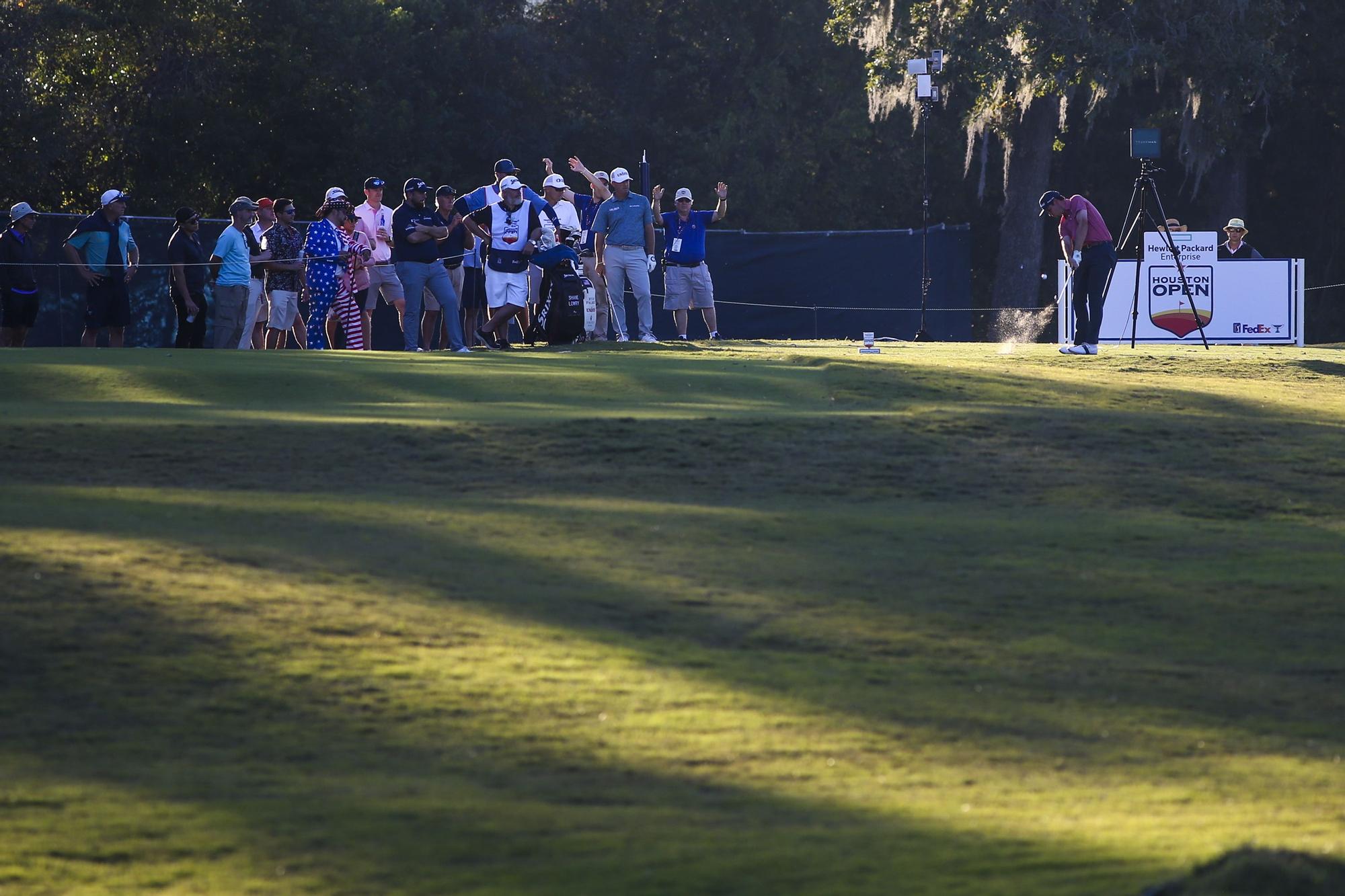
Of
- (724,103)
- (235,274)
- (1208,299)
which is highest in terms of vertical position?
(724,103)

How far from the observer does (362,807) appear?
5531mm

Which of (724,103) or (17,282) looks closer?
(17,282)

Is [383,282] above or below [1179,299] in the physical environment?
above

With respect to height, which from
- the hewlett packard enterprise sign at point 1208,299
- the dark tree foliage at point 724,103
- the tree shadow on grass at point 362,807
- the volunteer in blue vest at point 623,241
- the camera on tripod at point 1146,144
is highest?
the dark tree foliage at point 724,103

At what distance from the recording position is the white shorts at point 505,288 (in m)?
19.1

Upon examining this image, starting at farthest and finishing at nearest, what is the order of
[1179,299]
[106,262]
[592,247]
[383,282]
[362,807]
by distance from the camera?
[1179,299]
[592,247]
[383,282]
[106,262]
[362,807]

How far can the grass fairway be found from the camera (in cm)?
532

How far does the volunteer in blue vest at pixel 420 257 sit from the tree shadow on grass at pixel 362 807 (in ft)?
38.6

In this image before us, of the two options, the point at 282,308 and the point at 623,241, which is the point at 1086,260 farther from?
the point at 282,308

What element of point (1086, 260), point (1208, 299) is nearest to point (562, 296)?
point (1086, 260)

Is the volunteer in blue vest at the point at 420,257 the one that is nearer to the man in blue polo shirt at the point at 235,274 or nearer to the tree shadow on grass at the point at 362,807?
the man in blue polo shirt at the point at 235,274

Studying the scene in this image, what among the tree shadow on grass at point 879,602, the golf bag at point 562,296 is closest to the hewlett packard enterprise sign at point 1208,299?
the golf bag at point 562,296

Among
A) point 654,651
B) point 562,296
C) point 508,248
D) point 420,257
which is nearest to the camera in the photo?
point 654,651

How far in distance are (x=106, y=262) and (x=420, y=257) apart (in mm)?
3296
